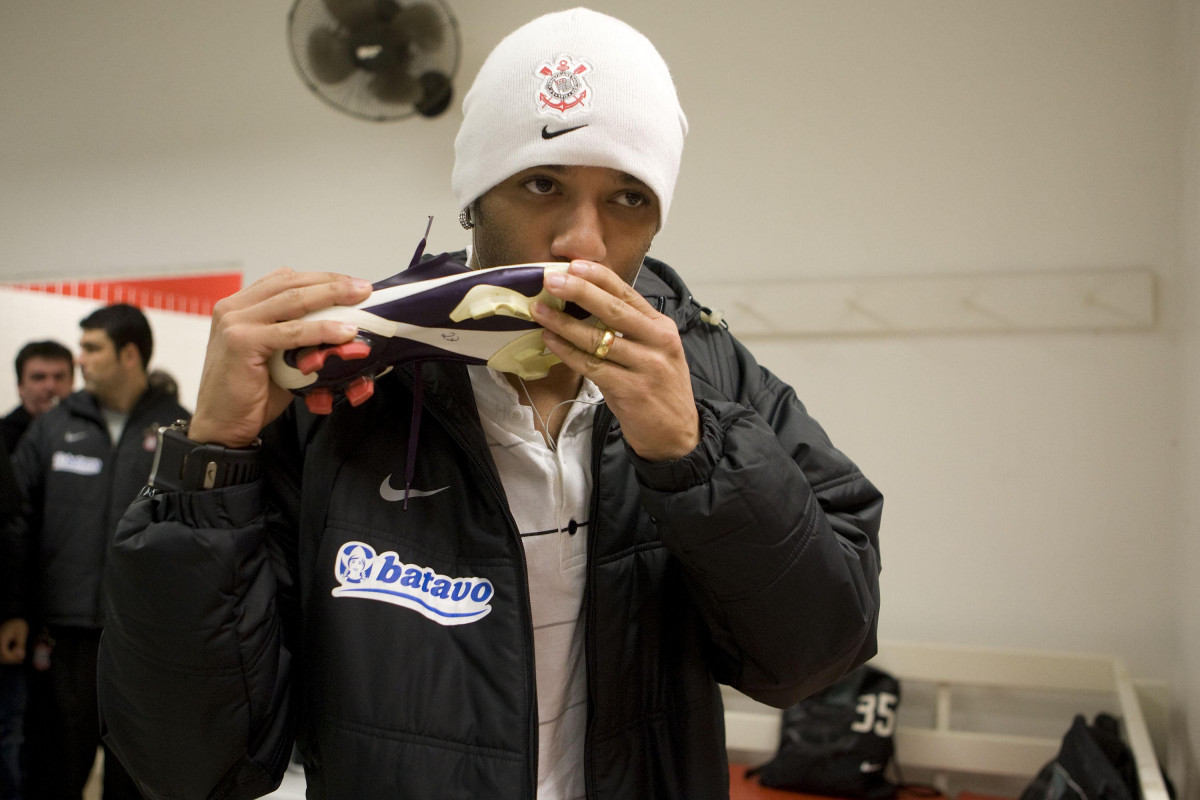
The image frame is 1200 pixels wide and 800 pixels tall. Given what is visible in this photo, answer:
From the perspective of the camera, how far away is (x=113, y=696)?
842 mm

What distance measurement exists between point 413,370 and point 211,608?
0.30 m

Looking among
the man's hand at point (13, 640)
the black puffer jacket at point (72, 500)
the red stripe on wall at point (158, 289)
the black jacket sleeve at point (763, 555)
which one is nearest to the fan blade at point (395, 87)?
the red stripe on wall at point (158, 289)

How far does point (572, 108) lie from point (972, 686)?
268cm

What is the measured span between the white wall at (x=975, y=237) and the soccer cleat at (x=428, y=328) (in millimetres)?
2204

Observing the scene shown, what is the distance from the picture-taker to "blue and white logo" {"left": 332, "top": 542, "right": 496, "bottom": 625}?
88cm

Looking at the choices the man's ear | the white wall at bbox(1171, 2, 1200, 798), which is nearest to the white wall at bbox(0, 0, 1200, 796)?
the white wall at bbox(1171, 2, 1200, 798)

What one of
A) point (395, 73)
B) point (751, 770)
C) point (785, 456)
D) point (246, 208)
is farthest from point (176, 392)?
point (785, 456)

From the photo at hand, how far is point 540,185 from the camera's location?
38.1 inches

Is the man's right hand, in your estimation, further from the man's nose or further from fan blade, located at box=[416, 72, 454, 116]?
fan blade, located at box=[416, 72, 454, 116]

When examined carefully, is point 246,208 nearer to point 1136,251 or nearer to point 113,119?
point 113,119

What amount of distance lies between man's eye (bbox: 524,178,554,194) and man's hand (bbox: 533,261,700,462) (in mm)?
186

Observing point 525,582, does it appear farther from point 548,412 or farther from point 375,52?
point 375,52

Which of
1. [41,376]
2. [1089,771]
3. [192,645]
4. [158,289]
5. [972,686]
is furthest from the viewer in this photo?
[158,289]

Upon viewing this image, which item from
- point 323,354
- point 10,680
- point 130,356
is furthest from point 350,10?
point 323,354
